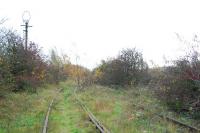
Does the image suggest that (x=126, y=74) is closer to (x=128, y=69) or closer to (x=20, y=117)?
(x=128, y=69)

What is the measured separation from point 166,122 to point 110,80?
2804 cm

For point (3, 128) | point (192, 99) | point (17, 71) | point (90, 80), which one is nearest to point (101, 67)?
point (90, 80)

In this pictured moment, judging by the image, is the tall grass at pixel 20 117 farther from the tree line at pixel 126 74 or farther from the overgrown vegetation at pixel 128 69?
the overgrown vegetation at pixel 128 69

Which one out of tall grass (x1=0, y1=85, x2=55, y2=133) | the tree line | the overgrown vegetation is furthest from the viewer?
the overgrown vegetation

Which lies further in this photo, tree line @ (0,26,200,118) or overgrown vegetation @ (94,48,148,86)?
overgrown vegetation @ (94,48,148,86)

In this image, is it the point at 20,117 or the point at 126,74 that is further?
the point at 126,74

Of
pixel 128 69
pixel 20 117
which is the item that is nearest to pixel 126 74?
pixel 128 69

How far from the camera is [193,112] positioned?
18.3 metres

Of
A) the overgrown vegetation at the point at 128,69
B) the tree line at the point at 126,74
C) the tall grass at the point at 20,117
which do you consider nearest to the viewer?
the tall grass at the point at 20,117

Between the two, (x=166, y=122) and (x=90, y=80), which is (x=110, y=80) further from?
(x=166, y=122)

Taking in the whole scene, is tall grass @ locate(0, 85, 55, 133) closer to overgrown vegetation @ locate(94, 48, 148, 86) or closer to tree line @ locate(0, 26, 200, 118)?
tree line @ locate(0, 26, 200, 118)

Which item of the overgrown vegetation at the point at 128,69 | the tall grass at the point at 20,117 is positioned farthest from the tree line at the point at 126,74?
the tall grass at the point at 20,117

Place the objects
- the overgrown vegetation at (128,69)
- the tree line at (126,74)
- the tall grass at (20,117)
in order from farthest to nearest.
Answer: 1. the overgrown vegetation at (128,69)
2. the tree line at (126,74)
3. the tall grass at (20,117)

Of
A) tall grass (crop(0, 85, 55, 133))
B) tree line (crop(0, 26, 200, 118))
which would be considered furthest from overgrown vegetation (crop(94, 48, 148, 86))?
tall grass (crop(0, 85, 55, 133))
